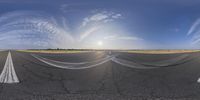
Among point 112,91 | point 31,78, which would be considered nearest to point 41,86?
point 31,78

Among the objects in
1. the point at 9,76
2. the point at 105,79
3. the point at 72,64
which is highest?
the point at 72,64

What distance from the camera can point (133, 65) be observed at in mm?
8070

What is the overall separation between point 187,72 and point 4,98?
21.3 feet

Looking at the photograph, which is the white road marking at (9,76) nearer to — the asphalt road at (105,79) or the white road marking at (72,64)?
the asphalt road at (105,79)

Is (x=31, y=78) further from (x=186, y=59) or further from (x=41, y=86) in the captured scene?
(x=186, y=59)

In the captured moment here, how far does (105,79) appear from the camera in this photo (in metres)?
8.30

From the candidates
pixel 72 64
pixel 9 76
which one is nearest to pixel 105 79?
pixel 72 64

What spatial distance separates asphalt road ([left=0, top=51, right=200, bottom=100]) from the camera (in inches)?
279

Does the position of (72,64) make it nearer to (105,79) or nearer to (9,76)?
(105,79)

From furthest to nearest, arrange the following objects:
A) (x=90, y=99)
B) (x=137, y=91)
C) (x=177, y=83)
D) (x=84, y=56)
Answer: (x=84, y=56), (x=177, y=83), (x=137, y=91), (x=90, y=99)

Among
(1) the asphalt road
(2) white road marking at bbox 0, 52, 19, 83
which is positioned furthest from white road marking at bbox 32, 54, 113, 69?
(2) white road marking at bbox 0, 52, 19, 83

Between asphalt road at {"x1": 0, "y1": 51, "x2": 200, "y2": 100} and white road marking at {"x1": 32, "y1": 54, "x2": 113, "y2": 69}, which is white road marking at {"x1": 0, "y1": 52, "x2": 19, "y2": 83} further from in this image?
white road marking at {"x1": 32, "y1": 54, "x2": 113, "y2": 69}

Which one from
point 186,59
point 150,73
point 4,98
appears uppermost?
point 186,59

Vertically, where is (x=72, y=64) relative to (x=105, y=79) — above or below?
above
